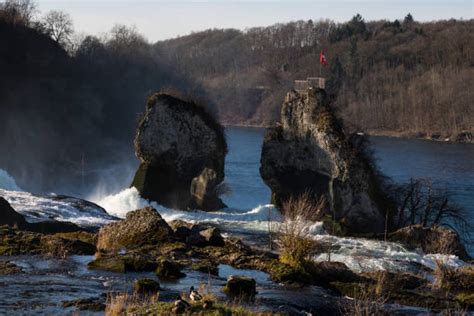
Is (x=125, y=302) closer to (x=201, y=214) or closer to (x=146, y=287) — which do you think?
(x=146, y=287)

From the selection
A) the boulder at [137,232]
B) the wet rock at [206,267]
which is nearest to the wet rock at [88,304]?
the wet rock at [206,267]

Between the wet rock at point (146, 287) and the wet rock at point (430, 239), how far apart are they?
16853 millimetres

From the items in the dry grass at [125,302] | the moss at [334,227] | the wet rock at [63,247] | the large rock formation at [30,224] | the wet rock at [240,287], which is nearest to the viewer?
the dry grass at [125,302]

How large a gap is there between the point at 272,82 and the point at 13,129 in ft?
394

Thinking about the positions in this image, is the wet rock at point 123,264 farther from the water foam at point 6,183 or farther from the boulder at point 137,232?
the water foam at point 6,183

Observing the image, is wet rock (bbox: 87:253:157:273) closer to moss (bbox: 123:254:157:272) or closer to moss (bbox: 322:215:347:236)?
moss (bbox: 123:254:157:272)

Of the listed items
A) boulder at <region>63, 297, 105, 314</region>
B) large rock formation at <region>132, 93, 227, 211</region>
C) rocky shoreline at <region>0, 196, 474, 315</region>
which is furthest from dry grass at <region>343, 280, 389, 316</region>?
large rock formation at <region>132, 93, 227, 211</region>

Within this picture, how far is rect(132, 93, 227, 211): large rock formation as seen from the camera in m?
45.1

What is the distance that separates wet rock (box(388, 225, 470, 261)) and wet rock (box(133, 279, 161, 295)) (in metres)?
16.9

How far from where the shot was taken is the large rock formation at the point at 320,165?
128ft

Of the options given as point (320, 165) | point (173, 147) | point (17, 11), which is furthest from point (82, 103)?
point (320, 165)

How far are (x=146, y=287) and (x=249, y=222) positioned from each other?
22.7 m

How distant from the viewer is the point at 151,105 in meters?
45.4

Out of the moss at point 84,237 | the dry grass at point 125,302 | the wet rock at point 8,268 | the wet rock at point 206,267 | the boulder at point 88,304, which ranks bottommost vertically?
the moss at point 84,237
